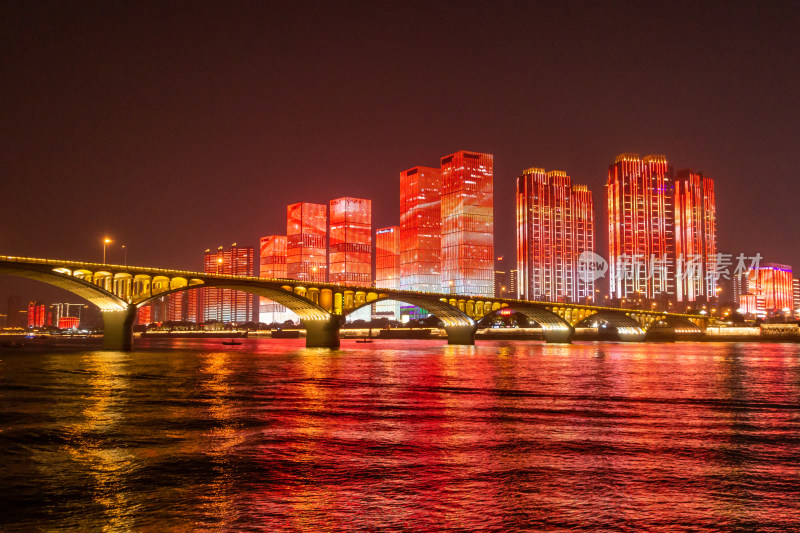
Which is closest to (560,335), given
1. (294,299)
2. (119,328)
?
(294,299)

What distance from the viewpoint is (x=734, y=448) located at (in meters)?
15.5

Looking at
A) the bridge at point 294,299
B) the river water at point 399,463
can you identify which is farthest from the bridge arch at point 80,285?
the river water at point 399,463

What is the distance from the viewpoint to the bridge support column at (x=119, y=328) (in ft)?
286

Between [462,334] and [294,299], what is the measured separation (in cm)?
3925

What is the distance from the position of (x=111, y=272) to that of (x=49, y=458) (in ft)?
250

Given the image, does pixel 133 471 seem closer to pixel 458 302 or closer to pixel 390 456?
pixel 390 456

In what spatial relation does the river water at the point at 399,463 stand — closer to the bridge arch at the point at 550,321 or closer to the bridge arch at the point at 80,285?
the bridge arch at the point at 80,285

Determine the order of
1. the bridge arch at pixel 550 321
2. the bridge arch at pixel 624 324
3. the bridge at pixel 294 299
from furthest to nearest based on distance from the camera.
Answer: the bridge arch at pixel 624 324
the bridge arch at pixel 550 321
the bridge at pixel 294 299

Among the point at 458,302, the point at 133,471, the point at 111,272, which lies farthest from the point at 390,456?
the point at 458,302

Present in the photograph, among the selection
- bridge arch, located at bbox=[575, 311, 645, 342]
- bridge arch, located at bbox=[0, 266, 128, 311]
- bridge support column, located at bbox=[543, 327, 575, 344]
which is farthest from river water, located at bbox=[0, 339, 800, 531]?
bridge arch, located at bbox=[575, 311, 645, 342]

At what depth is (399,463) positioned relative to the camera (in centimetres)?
1334

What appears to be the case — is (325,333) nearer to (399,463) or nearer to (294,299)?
(294,299)

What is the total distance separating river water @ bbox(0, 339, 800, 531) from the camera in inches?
375

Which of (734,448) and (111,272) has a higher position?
(111,272)
